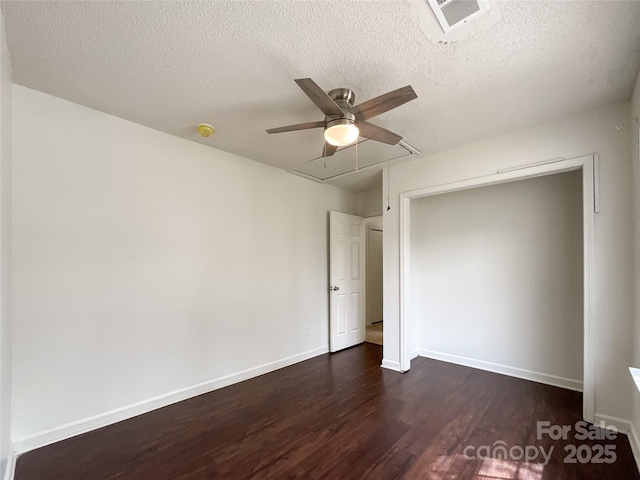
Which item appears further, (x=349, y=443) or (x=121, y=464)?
(x=349, y=443)

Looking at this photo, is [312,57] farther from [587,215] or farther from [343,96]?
[587,215]

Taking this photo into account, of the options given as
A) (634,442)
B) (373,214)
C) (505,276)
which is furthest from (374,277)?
(634,442)

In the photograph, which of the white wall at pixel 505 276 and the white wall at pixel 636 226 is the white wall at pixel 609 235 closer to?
the white wall at pixel 636 226

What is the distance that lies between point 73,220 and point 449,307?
4021 mm

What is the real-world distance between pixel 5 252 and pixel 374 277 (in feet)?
17.9

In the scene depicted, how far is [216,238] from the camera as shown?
3.09 m

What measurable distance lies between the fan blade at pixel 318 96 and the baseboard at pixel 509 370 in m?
3.34

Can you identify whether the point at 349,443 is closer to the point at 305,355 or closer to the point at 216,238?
the point at 305,355

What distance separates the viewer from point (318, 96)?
5.57 ft

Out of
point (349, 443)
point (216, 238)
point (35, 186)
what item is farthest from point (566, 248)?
point (35, 186)

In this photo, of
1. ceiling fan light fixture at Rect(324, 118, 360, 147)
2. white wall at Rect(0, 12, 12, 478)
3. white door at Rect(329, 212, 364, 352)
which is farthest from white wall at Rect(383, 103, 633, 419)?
white wall at Rect(0, 12, 12, 478)

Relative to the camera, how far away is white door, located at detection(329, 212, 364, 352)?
4.25 metres

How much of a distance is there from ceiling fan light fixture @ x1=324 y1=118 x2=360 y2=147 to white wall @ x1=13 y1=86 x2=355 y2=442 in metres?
1.60

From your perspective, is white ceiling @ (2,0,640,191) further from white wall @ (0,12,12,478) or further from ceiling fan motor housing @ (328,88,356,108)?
white wall @ (0,12,12,478)
